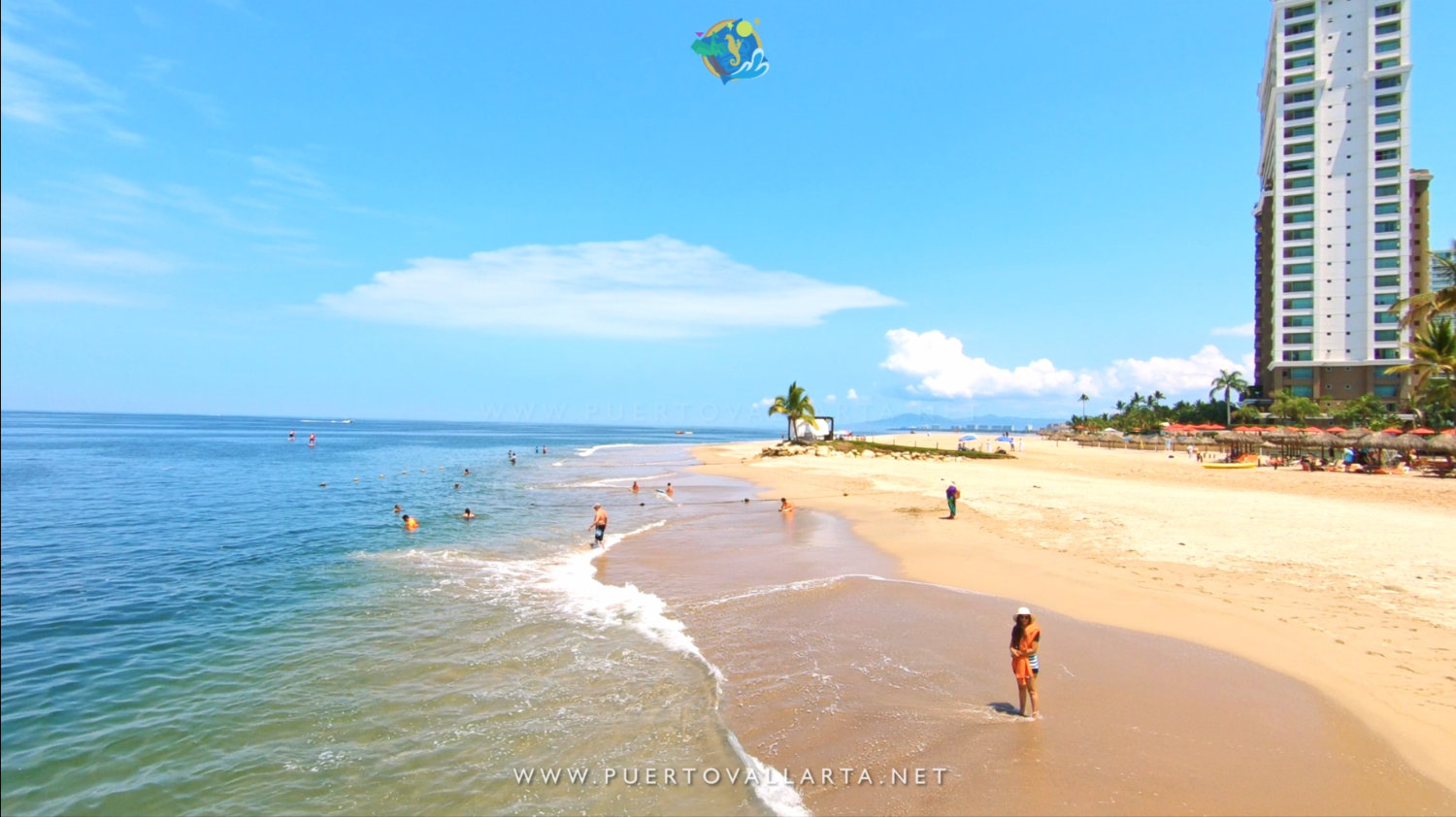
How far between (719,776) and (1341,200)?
4470 inches

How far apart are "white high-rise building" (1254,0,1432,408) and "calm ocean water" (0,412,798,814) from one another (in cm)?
10194

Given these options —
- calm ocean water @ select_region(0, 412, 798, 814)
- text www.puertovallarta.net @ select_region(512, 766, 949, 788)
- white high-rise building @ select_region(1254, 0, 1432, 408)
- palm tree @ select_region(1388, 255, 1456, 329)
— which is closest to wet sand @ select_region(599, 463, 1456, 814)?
text www.puertovallarta.net @ select_region(512, 766, 949, 788)

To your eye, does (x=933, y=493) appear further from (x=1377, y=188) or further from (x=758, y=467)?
(x=1377, y=188)

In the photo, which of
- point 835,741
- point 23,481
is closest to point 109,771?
point 835,741

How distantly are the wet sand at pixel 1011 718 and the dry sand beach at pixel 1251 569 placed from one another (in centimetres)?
16

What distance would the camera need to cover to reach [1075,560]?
17.5 metres

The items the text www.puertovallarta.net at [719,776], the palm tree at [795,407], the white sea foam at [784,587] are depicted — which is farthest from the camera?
the palm tree at [795,407]

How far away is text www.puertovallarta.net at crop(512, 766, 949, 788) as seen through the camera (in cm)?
748

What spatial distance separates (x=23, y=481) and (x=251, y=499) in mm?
12335

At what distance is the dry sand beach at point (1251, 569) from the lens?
9133 mm

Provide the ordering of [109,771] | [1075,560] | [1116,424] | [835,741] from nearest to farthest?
[109,771], [835,741], [1075,560], [1116,424]

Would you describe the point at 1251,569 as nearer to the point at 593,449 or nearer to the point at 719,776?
the point at 719,776

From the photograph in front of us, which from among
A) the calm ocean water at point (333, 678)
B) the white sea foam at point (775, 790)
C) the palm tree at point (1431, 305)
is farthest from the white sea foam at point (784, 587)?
the palm tree at point (1431, 305)

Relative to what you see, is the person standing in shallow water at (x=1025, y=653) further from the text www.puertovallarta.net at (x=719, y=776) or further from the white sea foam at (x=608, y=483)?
the white sea foam at (x=608, y=483)
